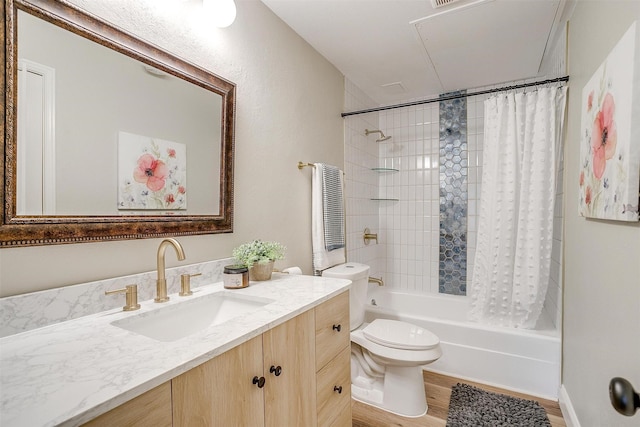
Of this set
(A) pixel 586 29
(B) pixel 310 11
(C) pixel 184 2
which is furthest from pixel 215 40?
(A) pixel 586 29

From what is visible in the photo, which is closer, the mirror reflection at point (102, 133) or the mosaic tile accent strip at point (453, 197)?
the mirror reflection at point (102, 133)

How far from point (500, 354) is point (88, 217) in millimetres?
2398

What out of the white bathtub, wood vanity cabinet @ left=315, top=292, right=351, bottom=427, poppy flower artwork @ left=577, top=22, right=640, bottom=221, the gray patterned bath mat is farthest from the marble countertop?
the white bathtub

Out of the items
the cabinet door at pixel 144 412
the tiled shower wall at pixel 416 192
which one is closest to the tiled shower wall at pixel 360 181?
the tiled shower wall at pixel 416 192

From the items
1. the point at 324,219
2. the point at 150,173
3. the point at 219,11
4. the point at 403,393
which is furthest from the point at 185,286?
the point at 403,393

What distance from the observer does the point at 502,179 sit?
2102 millimetres

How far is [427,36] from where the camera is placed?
199 centimetres

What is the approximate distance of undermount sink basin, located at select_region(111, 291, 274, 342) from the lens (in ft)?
3.27

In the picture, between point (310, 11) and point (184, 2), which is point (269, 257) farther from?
point (310, 11)

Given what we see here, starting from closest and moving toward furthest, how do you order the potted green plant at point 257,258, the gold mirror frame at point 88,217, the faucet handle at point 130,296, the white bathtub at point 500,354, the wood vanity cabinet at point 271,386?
the wood vanity cabinet at point 271,386, the gold mirror frame at point 88,217, the faucet handle at point 130,296, the potted green plant at point 257,258, the white bathtub at point 500,354

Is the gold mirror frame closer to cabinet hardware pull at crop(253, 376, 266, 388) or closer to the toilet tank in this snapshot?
cabinet hardware pull at crop(253, 376, 266, 388)

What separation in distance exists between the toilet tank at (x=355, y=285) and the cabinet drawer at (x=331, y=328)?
0.57 metres

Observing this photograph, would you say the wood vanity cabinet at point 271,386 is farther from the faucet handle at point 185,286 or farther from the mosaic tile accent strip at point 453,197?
the mosaic tile accent strip at point 453,197

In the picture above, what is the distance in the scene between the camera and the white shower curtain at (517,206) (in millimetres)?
1936
